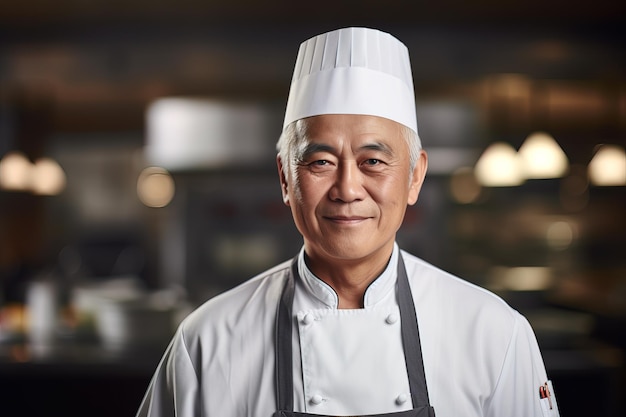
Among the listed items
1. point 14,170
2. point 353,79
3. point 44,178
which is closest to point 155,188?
point 44,178

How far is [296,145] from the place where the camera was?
3.76 ft

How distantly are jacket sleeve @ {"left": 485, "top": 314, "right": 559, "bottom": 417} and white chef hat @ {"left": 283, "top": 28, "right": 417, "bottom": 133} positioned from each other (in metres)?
0.42

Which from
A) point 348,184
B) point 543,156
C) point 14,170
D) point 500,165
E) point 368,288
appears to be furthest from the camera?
point 14,170

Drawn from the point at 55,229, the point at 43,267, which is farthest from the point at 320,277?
the point at 55,229

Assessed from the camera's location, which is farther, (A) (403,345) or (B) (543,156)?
(B) (543,156)

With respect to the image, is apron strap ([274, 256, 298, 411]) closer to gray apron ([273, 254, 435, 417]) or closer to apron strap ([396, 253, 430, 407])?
gray apron ([273, 254, 435, 417])

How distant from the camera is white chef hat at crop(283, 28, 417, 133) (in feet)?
3.70

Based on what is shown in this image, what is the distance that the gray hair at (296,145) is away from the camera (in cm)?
114

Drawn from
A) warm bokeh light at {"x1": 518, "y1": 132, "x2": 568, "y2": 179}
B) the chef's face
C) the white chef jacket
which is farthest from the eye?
warm bokeh light at {"x1": 518, "y1": 132, "x2": 568, "y2": 179}

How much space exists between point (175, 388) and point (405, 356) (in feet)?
1.33

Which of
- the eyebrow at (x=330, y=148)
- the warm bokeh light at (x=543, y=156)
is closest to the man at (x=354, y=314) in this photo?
the eyebrow at (x=330, y=148)

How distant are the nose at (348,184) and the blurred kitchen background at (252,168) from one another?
2.01m

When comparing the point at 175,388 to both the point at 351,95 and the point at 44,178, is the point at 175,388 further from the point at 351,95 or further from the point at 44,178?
the point at 44,178

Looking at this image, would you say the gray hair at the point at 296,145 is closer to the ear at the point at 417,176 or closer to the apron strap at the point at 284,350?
the ear at the point at 417,176
